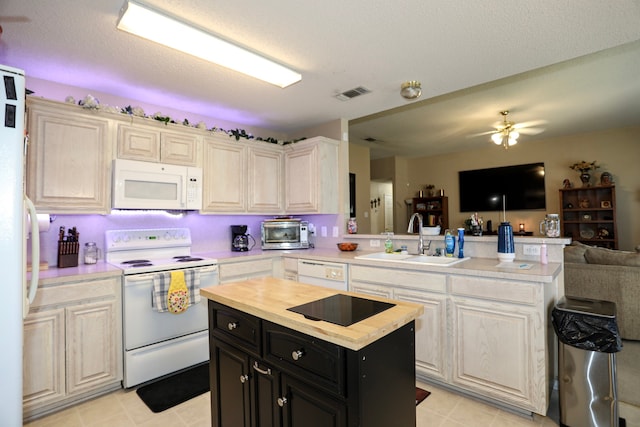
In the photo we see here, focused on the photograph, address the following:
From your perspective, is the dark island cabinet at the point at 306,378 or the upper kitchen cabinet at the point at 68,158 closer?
the dark island cabinet at the point at 306,378

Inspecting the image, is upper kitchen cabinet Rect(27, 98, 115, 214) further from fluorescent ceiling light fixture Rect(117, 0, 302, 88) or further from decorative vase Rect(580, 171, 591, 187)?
decorative vase Rect(580, 171, 591, 187)

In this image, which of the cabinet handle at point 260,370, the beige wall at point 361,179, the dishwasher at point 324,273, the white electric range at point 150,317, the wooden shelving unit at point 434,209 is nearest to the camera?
the cabinet handle at point 260,370

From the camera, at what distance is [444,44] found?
2148mm

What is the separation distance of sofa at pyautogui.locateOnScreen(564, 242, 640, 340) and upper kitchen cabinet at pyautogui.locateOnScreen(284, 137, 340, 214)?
2.62m

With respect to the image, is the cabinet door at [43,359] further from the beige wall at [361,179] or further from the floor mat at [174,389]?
the beige wall at [361,179]

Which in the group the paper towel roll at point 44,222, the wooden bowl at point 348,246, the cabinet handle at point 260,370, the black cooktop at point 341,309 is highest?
the paper towel roll at point 44,222

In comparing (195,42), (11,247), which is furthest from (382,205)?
(11,247)

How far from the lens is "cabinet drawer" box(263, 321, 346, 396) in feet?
3.63

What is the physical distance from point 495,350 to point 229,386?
165 cm

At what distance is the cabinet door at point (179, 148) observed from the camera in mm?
2904

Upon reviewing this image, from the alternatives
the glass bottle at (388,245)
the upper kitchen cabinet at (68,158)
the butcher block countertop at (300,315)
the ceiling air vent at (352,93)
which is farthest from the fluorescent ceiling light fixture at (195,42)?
the glass bottle at (388,245)

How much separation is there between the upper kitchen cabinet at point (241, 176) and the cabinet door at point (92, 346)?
125cm

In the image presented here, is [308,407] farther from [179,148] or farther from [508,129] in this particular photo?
[508,129]

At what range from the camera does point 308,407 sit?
1.20 meters
